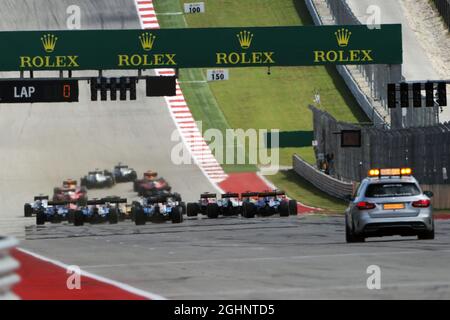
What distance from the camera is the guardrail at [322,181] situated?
55.9 m

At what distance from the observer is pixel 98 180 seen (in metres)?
65.8

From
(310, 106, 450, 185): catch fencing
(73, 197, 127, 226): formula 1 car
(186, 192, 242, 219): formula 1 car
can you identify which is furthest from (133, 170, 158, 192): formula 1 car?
(73, 197, 127, 226): formula 1 car

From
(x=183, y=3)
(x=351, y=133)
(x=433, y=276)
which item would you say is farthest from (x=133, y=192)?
(x=433, y=276)

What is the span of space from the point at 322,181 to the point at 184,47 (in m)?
8.05

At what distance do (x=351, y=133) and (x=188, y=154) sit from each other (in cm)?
1705

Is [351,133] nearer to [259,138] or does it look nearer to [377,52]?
[377,52]

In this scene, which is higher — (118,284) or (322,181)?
(322,181)

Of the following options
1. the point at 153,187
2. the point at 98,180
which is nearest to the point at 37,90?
the point at 153,187

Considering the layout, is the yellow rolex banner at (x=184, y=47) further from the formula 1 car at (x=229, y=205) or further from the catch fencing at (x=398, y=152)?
the formula 1 car at (x=229, y=205)

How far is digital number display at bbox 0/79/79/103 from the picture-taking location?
56406 millimetres

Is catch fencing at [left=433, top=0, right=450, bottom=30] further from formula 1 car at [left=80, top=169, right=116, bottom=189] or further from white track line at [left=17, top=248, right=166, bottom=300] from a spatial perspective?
white track line at [left=17, top=248, right=166, bottom=300]

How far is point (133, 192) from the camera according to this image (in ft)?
211

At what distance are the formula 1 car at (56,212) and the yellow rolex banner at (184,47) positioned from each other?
7324 mm

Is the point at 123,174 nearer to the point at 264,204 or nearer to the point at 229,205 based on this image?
the point at 229,205
